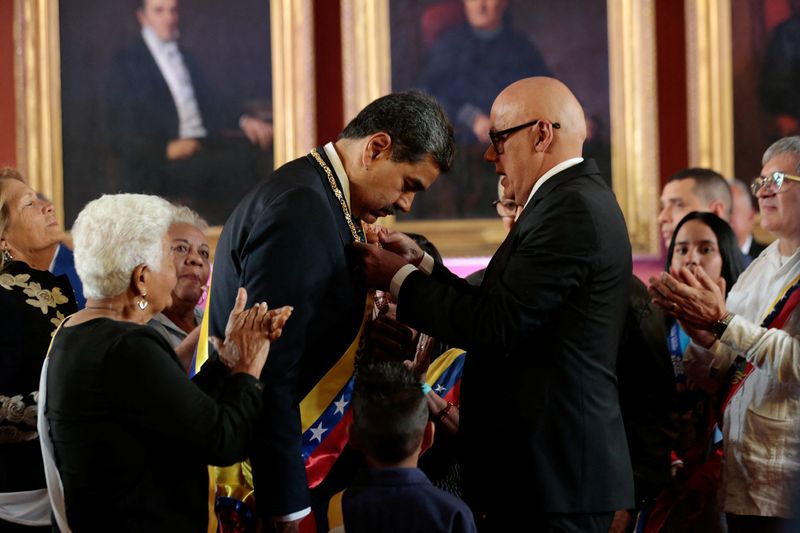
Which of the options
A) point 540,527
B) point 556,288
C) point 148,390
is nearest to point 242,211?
point 148,390

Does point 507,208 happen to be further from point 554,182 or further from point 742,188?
point 742,188

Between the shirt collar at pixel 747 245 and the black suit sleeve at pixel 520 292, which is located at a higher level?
the black suit sleeve at pixel 520 292

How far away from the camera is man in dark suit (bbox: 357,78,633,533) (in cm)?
269

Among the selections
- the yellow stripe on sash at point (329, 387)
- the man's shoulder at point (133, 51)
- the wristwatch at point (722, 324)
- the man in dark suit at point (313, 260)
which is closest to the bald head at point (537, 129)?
the man in dark suit at point (313, 260)

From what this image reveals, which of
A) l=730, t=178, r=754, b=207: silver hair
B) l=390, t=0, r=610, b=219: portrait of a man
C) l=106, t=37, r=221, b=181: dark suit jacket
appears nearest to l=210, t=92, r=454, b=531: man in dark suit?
l=730, t=178, r=754, b=207: silver hair

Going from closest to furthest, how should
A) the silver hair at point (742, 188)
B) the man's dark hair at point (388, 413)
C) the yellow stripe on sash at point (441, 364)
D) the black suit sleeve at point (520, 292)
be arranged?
the man's dark hair at point (388, 413) < the black suit sleeve at point (520, 292) < the yellow stripe on sash at point (441, 364) < the silver hair at point (742, 188)

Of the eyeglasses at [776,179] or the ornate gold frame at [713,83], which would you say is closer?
the eyeglasses at [776,179]

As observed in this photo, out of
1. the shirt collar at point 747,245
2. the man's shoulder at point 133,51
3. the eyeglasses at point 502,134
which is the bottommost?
the shirt collar at point 747,245

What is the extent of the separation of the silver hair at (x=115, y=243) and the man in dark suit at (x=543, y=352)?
568mm

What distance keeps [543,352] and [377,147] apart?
2.34ft

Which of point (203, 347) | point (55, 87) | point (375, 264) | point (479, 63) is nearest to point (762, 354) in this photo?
point (375, 264)

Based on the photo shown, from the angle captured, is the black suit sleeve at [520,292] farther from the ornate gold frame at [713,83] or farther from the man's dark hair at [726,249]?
the ornate gold frame at [713,83]

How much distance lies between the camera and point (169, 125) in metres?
7.20

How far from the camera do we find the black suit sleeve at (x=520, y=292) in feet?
8.72
